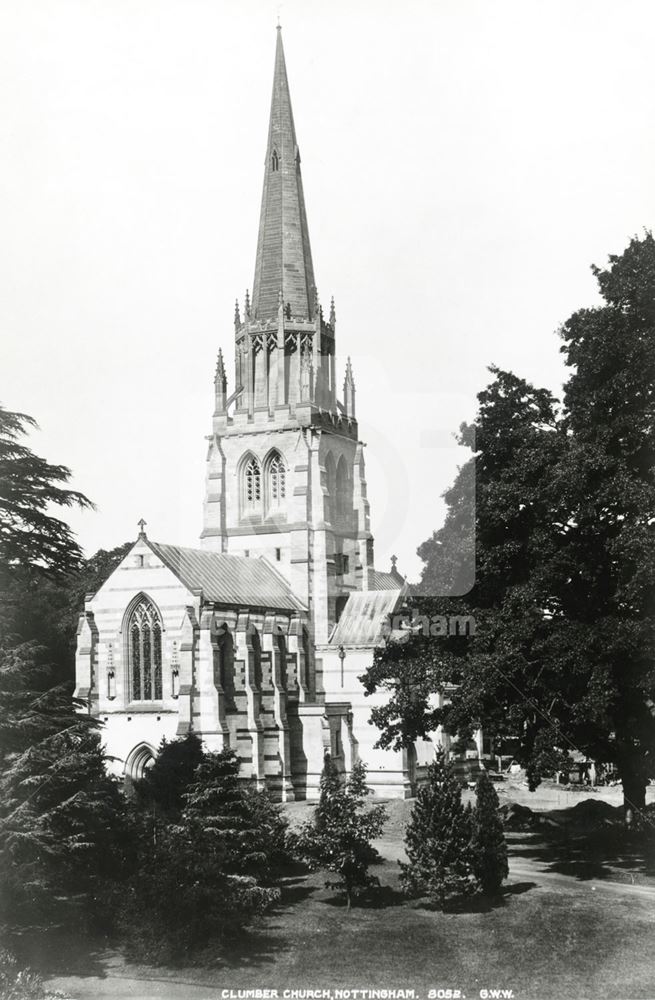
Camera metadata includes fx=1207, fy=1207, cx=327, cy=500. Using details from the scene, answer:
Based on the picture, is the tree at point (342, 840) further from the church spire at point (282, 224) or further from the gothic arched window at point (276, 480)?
the church spire at point (282, 224)

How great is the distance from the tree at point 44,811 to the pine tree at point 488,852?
9.38m

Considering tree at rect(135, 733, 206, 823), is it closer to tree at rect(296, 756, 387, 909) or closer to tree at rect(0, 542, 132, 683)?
tree at rect(296, 756, 387, 909)

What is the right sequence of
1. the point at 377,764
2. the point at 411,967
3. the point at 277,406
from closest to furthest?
the point at 411,967
the point at 377,764
the point at 277,406

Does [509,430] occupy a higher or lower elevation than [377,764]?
higher

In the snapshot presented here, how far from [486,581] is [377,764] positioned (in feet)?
71.6

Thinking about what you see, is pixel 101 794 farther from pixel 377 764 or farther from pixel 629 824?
pixel 377 764

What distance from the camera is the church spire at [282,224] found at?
63844mm

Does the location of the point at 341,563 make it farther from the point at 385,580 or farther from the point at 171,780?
the point at 171,780

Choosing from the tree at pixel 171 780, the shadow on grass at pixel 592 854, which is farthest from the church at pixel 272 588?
the shadow on grass at pixel 592 854

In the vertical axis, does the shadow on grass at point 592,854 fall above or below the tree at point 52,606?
A: below

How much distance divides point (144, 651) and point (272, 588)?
358 inches

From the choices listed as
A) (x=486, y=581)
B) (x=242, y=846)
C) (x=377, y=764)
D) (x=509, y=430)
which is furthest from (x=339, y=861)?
(x=377, y=764)

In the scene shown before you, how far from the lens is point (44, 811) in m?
27.9

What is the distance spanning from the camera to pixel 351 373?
65.4m
